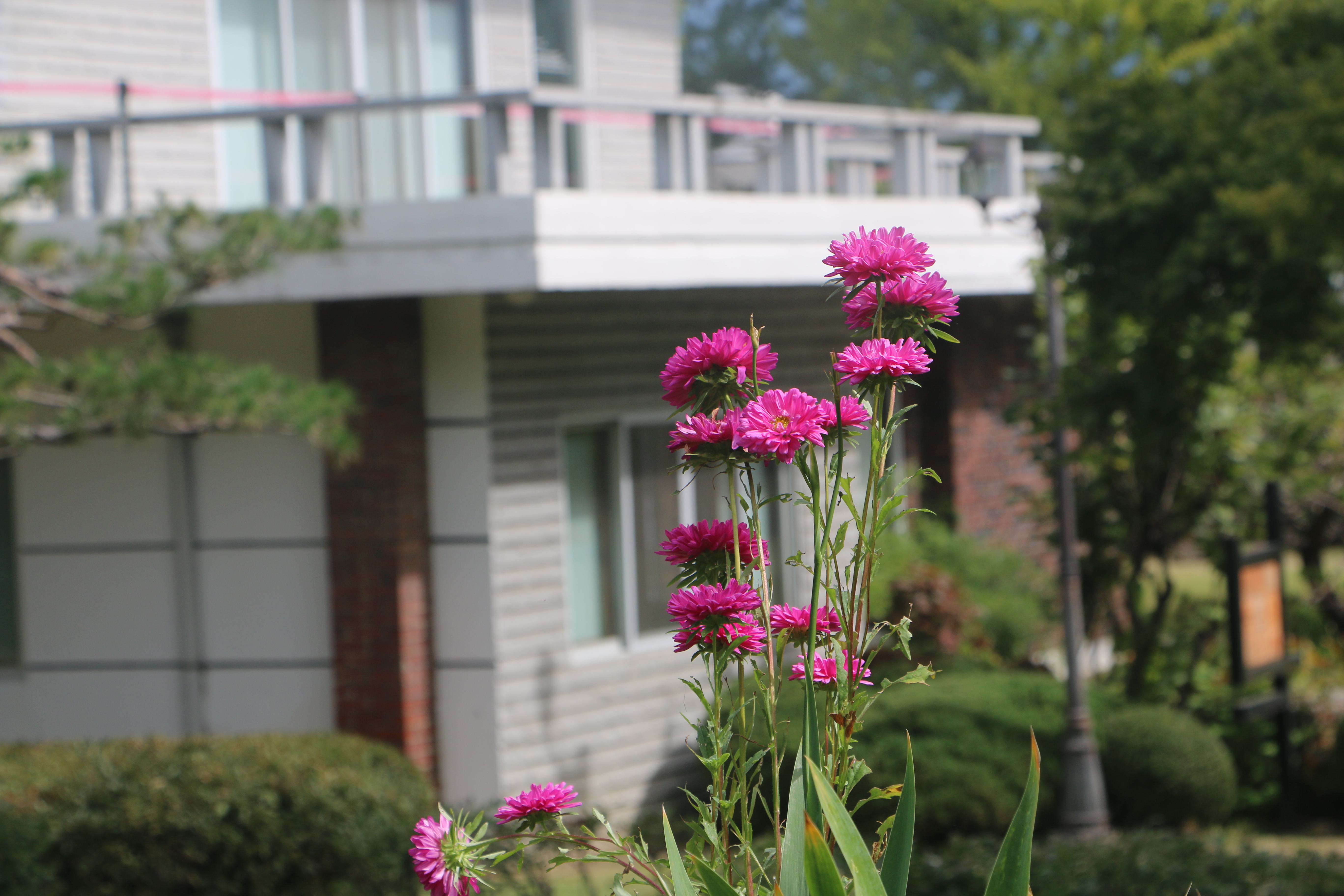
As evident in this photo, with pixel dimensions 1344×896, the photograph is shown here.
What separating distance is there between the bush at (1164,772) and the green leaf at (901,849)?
7.89m

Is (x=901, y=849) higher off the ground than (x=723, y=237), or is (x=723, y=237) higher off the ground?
(x=723, y=237)

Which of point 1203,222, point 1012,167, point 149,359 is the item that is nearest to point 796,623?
point 149,359

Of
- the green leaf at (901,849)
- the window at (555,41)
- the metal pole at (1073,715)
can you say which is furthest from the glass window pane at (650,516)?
the green leaf at (901,849)

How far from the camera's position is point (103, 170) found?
893 centimetres

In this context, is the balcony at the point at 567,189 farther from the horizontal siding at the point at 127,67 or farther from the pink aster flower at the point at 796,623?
the pink aster flower at the point at 796,623

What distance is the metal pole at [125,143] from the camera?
327 inches

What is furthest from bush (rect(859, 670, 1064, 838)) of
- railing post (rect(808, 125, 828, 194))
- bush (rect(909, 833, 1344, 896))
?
railing post (rect(808, 125, 828, 194))

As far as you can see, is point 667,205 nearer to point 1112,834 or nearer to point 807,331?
point 807,331

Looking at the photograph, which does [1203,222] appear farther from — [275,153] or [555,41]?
[555,41]

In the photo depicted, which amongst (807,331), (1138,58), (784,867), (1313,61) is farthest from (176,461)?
(1138,58)

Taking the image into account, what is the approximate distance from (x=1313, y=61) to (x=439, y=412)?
575 centimetres

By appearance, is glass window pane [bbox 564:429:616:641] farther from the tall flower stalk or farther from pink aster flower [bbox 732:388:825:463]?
pink aster flower [bbox 732:388:825:463]

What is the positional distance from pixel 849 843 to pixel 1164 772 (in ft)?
26.6

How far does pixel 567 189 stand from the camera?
9.64 m
